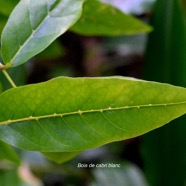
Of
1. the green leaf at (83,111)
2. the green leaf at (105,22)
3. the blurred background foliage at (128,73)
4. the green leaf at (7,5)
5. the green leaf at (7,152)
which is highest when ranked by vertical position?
the green leaf at (7,5)

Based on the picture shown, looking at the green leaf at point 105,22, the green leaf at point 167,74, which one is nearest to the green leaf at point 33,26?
the green leaf at point 105,22

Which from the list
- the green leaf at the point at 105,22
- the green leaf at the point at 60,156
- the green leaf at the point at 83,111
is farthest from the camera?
the green leaf at the point at 105,22

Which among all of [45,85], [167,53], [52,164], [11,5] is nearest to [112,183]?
[52,164]

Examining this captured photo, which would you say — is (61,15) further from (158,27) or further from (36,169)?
(36,169)

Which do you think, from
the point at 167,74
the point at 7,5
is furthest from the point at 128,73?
the point at 7,5

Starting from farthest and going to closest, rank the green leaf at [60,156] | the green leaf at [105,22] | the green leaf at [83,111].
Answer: the green leaf at [105,22] < the green leaf at [60,156] < the green leaf at [83,111]

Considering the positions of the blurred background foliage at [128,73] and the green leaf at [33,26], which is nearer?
the green leaf at [33,26]

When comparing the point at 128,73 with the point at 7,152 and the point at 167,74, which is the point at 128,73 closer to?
the point at 167,74

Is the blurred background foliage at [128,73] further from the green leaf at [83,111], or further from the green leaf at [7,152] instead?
the green leaf at [83,111]
